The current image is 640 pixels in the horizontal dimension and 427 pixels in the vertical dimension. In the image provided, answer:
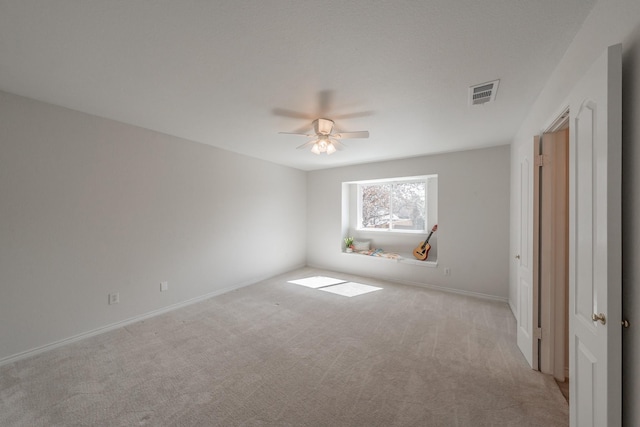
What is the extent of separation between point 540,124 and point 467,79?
32.3 inches

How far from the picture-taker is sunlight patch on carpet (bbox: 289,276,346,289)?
14.3ft

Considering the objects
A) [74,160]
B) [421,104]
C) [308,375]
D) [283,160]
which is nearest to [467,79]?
[421,104]

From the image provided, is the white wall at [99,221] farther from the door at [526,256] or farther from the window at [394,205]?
the door at [526,256]

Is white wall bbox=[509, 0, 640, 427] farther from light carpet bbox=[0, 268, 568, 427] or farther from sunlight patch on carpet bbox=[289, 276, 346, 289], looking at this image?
sunlight patch on carpet bbox=[289, 276, 346, 289]

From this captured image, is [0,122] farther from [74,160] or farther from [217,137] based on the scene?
[217,137]

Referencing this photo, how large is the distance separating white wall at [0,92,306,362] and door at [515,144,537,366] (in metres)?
3.93

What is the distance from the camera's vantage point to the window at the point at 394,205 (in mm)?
4887

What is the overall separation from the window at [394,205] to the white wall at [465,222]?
0.37 m

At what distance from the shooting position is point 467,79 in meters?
1.84

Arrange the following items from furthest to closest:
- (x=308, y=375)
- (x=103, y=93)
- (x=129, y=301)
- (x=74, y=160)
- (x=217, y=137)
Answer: (x=217, y=137) → (x=129, y=301) → (x=74, y=160) → (x=103, y=93) → (x=308, y=375)

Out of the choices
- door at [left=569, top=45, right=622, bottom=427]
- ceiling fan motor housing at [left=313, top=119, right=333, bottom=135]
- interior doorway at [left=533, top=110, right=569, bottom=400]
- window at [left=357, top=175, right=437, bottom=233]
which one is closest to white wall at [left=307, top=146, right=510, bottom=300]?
window at [left=357, top=175, right=437, bottom=233]

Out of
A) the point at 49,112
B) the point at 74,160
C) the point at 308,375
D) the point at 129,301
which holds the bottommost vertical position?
the point at 308,375

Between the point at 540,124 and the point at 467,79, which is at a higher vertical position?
the point at 467,79

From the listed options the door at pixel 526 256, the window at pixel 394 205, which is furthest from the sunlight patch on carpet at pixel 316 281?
the door at pixel 526 256
